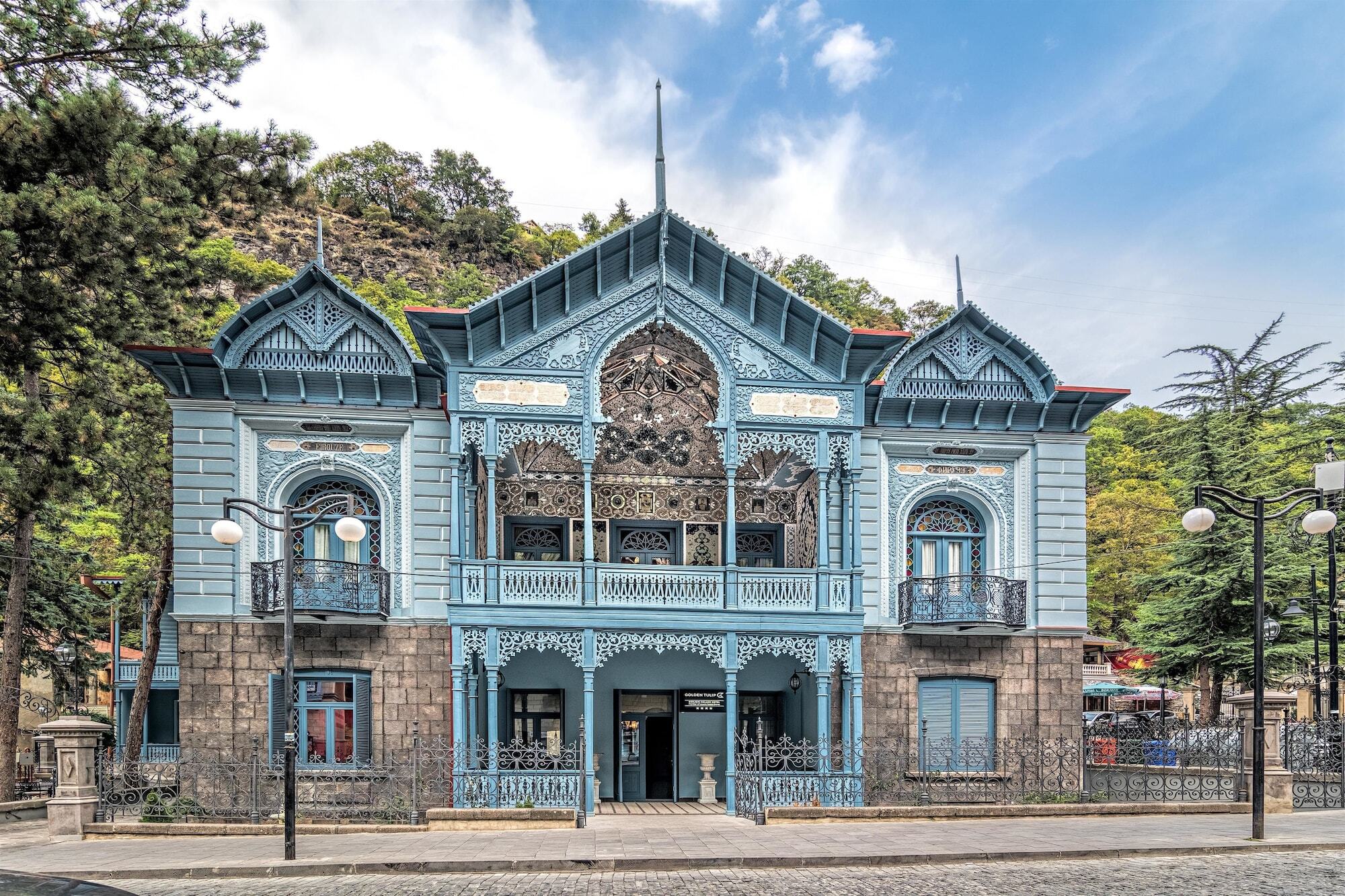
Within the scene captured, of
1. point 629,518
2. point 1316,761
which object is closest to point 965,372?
point 629,518

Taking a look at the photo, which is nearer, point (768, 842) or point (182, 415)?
point (768, 842)

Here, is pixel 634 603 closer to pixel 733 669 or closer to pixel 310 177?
pixel 733 669

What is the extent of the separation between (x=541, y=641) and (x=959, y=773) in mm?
8531

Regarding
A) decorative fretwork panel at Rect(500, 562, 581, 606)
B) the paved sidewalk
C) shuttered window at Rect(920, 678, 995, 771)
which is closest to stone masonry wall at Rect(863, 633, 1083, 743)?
shuttered window at Rect(920, 678, 995, 771)

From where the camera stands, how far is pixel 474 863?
1349 centimetres

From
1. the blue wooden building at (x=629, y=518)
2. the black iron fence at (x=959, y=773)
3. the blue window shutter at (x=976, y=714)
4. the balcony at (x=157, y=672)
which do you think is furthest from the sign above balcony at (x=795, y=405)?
the balcony at (x=157, y=672)

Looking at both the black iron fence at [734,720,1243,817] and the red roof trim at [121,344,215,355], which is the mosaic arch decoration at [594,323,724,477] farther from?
the red roof trim at [121,344,215,355]

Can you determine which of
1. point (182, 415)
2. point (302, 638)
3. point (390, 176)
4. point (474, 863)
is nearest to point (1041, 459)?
point (474, 863)

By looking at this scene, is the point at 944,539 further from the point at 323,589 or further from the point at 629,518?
the point at 323,589

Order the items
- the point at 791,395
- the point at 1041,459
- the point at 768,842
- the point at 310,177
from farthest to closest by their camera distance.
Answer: the point at 1041,459 < the point at 791,395 < the point at 310,177 < the point at 768,842

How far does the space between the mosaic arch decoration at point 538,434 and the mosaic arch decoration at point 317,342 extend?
7.37 feet

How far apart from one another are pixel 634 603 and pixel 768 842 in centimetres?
533

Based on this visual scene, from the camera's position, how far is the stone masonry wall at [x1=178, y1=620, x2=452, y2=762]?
1861cm

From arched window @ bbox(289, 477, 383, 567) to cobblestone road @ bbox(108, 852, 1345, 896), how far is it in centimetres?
759
